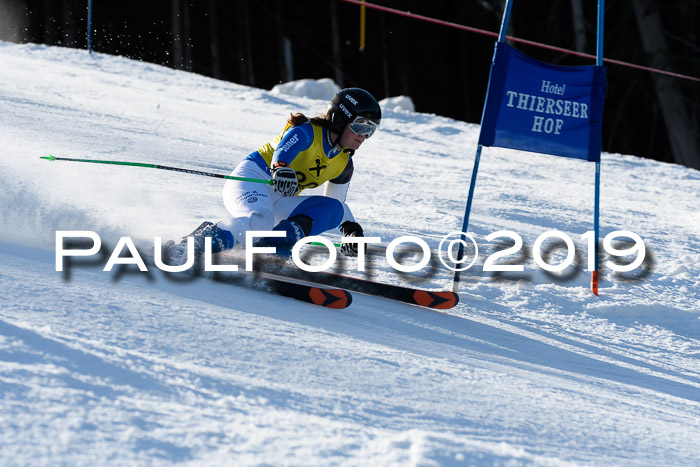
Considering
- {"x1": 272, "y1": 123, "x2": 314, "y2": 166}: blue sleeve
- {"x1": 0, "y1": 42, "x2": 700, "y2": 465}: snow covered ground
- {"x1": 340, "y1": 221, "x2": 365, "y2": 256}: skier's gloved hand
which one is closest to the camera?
{"x1": 0, "y1": 42, "x2": 700, "y2": 465}: snow covered ground

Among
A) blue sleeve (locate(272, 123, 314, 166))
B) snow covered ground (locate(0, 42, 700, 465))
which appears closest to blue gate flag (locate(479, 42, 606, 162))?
snow covered ground (locate(0, 42, 700, 465))

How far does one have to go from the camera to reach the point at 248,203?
4.37m

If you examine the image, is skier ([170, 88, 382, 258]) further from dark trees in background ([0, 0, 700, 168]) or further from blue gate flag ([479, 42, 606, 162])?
dark trees in background ([0, 0, 700, 168])

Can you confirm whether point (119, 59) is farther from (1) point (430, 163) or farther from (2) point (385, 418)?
(2) point (385, 418)

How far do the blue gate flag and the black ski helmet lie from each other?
0.94 metres

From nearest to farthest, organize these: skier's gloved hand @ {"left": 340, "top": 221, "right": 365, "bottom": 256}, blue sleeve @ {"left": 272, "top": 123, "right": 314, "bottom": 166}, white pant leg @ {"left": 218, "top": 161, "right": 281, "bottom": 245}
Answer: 1. white pant leg @ {"left": 218, "top": 161, "right": 281, "bottom": 245}
2. blue sleeve @ {"left": 272, "top": 123, "right": 314, "bottom": 166}
3. skier's gloved hand @ {"left": 340, "top": 221, "right": 365, "bottom": 256}

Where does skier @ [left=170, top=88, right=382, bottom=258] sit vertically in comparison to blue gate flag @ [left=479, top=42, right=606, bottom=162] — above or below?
below

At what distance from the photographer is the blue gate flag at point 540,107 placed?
5.04 m

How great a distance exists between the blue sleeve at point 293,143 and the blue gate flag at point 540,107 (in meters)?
1.22

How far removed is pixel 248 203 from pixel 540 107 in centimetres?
193

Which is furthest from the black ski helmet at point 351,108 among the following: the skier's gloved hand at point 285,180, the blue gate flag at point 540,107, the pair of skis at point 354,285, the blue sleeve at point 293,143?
the blue gate flag at point 540,107

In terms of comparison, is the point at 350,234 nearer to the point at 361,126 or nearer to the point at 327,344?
the point at 361,126

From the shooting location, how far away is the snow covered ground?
2006 millimetres

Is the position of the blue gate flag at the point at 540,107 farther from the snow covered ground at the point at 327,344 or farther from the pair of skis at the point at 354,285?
the pair of skis at the point at 354,285
